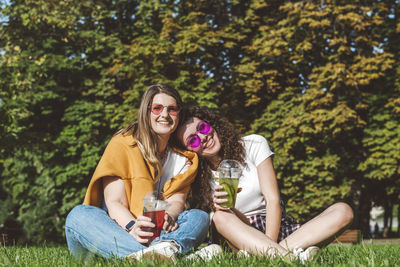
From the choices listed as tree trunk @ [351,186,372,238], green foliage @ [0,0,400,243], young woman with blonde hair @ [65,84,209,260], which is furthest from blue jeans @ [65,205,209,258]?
tree trunk @ [351,186,372,238]

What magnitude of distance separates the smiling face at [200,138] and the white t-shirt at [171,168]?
0.55 ft

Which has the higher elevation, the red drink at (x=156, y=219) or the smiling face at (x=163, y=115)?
the smiling face at (x=163, y=115)

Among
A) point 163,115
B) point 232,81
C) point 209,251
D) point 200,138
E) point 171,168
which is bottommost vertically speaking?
point 209,251

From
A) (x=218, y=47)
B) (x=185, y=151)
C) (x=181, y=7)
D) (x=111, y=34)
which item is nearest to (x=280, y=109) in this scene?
(x=218, y=47)

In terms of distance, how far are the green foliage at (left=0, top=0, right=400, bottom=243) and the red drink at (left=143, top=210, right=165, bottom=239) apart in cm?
789

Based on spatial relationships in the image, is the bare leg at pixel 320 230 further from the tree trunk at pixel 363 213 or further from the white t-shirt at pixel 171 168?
the tree trunk at pixel 363 213

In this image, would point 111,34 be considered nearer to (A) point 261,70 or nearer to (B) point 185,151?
(A) point 261,70

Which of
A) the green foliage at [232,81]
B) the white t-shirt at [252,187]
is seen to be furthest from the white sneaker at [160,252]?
the green foliage at [232,81]

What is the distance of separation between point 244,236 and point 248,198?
0.71 m

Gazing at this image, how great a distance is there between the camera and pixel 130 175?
3.13m

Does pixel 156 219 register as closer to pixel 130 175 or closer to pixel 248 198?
pixel 130 175

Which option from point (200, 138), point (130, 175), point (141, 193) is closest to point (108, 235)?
point (141, 193)

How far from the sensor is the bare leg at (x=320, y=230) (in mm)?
2840

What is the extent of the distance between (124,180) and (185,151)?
675 mm
